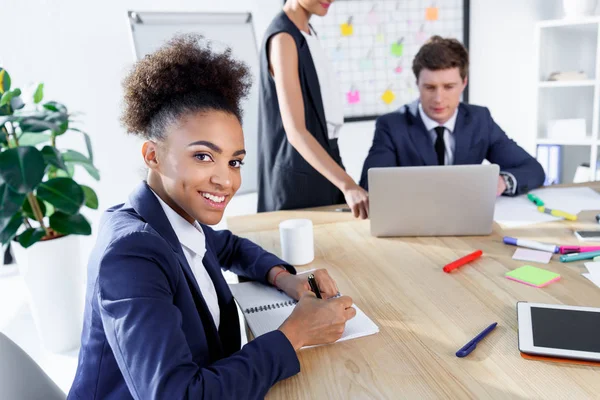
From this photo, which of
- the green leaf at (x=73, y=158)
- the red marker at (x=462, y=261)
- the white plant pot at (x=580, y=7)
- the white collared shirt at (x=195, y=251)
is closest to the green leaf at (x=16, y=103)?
the green leaf at (x=73, y=158)

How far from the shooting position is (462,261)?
1040 millimetres

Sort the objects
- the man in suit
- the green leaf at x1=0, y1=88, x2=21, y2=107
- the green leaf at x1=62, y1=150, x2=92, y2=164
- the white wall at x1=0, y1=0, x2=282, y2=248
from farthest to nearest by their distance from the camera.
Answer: the white wall at x1=0, y1=0, x2=282, y2=248 → the green leaf at x1=62, y1=150, x2=92, y2=164 → the man in suit → the green leaf at x1=0, y1=88, x2=21, y2=107

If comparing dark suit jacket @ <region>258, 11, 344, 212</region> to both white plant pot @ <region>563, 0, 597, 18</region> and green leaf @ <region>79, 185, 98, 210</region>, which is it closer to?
green leaf @ <region>79, 185, 98, 210</region>

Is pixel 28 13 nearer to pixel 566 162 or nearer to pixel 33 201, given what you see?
pixel 33 201

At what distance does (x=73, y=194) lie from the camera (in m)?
1.73

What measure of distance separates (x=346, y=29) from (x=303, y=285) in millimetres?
2210

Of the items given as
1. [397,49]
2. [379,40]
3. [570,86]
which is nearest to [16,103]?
[379,40]

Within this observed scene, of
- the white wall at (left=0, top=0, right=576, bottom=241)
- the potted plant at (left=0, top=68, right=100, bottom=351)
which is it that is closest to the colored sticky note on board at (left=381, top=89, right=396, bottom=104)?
the white wall at (left=0, top=0, right=576, bottom=241)

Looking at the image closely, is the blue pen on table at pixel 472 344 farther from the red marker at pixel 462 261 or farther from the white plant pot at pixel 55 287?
the white plant pot at pixel 55 287

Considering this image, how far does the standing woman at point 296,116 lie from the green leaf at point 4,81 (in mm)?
973

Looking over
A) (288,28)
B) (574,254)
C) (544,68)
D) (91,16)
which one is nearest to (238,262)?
(574,254)

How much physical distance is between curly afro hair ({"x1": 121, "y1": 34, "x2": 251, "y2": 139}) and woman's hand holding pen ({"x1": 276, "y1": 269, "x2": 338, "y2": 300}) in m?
0.34

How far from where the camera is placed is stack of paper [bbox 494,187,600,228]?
1.31 meters

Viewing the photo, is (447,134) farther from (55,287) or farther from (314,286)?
(55,287)
